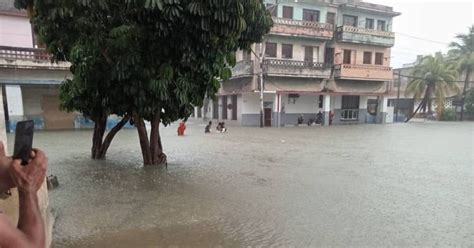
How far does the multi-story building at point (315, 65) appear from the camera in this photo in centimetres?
2609

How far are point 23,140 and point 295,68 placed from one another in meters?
25.7

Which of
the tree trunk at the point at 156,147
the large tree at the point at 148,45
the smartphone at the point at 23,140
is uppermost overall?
the large tree at the point at 148,45

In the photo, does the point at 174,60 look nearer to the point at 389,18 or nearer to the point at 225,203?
the point at 225,203

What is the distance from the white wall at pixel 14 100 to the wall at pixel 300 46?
52.7 ft

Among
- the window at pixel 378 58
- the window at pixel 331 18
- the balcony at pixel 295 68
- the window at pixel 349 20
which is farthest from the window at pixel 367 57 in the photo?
the balcony at pixel 295 68

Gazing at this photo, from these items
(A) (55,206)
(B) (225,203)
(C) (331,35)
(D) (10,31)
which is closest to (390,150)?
(B) (225,203)

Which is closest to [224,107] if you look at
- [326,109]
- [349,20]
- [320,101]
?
[320,101]

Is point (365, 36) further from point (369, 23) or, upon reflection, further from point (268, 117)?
point (268, 117)

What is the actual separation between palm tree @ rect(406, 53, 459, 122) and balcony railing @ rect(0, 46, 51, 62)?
32275 mm

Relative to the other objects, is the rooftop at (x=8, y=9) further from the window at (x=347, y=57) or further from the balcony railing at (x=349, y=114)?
the balcony railing at (x=349, y=114)

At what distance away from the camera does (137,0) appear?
603cm

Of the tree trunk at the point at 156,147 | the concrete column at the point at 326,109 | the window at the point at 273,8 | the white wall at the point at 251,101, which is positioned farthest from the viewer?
the concrete column at the point at 326,109

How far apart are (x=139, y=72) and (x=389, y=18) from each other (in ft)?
96.1

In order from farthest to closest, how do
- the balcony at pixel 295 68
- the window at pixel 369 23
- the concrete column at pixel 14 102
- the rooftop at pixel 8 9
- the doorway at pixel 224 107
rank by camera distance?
1. the doorway at pixel 224 107
2. the window at pixel 369 23
3. the balcony at pixel 295 68
4. the rooftop at pixel 8 9
5. the concrete column at pixel 14 102
